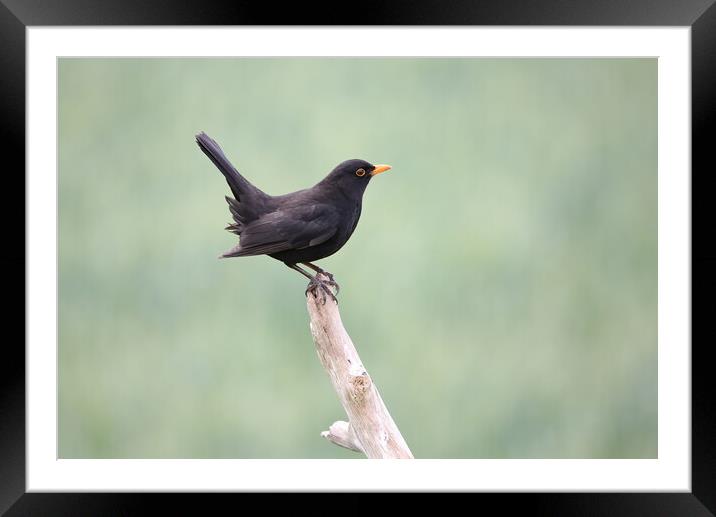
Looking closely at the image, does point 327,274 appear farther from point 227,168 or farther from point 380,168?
point 227,168

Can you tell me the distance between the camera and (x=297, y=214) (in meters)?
3.99

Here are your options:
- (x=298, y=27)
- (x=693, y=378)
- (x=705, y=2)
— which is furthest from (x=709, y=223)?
(x=298, y=27)

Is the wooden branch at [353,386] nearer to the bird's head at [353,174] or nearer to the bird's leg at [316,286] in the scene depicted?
the bird's leg at [316,286]

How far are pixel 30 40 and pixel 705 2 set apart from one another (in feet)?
11.9

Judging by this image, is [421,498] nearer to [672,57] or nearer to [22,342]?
[22,342]

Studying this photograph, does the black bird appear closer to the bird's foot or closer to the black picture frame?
the bird's foot

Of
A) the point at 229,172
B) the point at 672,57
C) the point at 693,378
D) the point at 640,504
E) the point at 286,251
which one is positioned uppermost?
the point at 672,57

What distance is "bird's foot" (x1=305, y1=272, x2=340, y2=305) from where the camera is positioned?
4.23m

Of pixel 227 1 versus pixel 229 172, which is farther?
pixel 229 172

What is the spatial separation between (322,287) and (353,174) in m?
0.68

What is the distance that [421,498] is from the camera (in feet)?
13.0

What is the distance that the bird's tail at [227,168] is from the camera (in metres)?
3.89

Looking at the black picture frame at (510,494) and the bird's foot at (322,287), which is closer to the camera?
the black picture frame at (510,494)

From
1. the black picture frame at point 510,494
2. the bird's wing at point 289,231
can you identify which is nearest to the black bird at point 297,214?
the bird's wing at point 289,231
